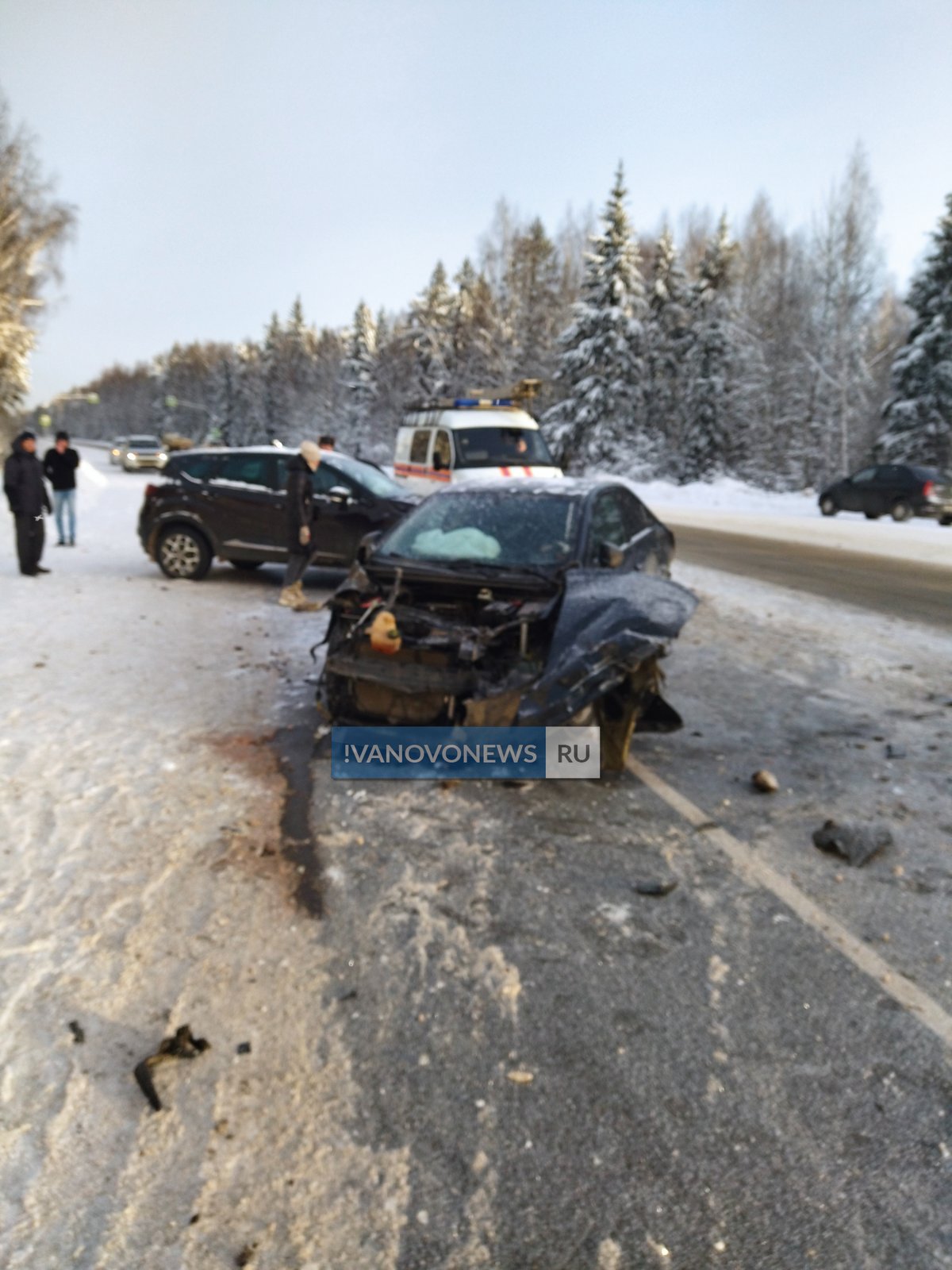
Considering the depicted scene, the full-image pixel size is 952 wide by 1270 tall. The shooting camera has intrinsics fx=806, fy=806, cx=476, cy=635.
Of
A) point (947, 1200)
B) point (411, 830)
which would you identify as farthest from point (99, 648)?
point (947, 1200)

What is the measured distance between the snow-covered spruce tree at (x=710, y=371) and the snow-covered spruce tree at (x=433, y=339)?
15.7 metres

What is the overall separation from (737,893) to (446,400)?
517 inches

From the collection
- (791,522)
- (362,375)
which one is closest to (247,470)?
(791,522)

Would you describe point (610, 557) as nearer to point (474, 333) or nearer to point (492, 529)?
point (492, 529)

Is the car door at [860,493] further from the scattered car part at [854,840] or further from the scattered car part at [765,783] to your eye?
the scattered car part at [854,840]

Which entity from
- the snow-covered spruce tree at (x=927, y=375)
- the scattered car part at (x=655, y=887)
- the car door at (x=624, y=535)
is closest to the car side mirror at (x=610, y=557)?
the car door at (x=624, y=535)

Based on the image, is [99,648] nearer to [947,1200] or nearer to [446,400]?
[947,1200]

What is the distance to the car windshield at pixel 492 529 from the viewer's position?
520cm

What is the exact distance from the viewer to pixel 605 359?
38906 millimetres

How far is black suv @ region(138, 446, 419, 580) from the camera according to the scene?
32.5 ft

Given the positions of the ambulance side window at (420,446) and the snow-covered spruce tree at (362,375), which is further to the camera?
the snow-covered spruce tree at (362,375)

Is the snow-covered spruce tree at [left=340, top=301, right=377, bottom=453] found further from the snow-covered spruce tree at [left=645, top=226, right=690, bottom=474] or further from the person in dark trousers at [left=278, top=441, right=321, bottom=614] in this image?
the person in dark trousers at [left=278, top=441, right=321, bottom=614]

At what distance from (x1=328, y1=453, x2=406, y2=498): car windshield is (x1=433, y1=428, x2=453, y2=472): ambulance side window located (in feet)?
11.2

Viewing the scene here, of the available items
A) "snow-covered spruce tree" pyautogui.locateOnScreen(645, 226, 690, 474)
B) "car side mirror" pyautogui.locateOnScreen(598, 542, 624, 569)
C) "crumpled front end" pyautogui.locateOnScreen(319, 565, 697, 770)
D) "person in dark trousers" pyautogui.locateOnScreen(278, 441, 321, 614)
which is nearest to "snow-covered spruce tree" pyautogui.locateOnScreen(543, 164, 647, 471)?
"snow-covered spruce tree" pyautogui.locateOnScreen(645, 226, 690, 474)
